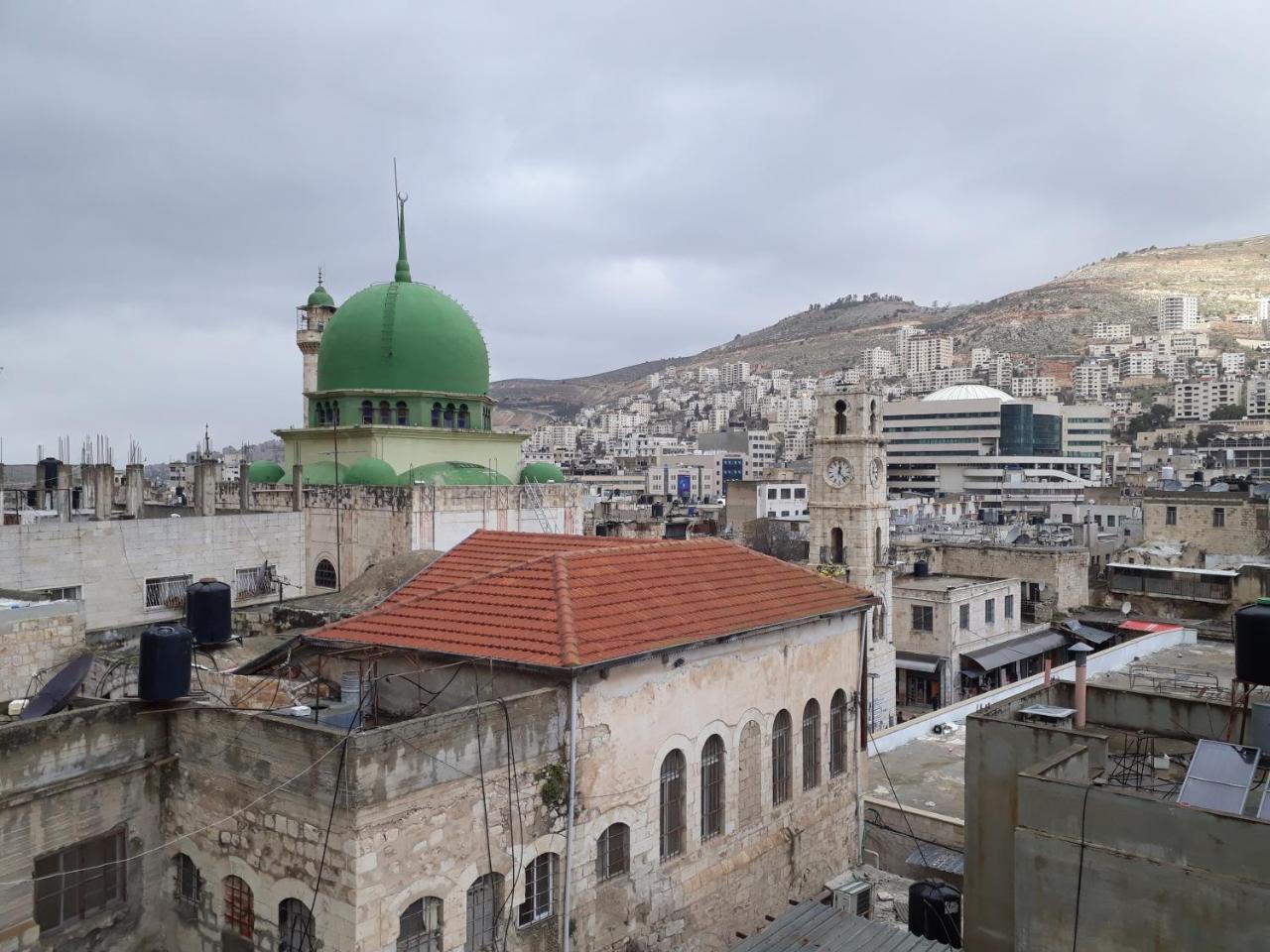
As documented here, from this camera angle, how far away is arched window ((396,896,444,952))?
31.8ft

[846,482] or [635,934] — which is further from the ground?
[846,482]

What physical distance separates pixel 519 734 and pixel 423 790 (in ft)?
4.40

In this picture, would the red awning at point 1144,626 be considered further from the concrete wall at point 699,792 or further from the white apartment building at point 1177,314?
the white apartment building at point 1177,314

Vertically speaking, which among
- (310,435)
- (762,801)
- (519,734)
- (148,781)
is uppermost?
(310,435)

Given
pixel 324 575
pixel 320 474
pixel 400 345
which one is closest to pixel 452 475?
pixel 320 474

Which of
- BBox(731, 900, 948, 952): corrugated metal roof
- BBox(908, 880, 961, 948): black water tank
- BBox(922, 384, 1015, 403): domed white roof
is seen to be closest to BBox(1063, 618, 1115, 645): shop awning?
BBox(908, 880, 961, 948): black water tank

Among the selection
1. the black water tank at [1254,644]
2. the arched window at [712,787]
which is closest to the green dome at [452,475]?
the arched window at [712,787]

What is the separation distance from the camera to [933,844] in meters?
17.5

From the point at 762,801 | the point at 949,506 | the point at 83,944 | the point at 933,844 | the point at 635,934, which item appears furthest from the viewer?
the point at 949,506

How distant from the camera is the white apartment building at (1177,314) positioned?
7687 inches

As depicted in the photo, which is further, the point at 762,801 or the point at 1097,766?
the point at 762,801

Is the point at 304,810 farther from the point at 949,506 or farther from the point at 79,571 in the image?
the point at 949,506

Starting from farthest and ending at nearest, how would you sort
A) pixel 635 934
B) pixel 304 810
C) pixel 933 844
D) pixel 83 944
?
1. pixel 933 844
2. pixel 635 934
3. pixel 83 944
4. pixel 304 810

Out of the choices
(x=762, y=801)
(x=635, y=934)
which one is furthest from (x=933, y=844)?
(x=635, y=934)
